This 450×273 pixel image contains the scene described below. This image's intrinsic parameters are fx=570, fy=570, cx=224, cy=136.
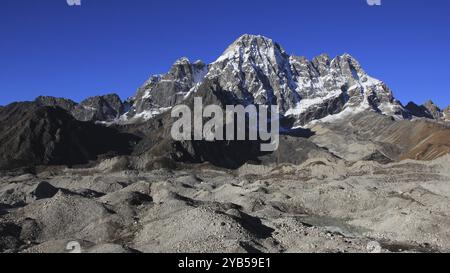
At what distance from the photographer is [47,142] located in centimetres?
17725

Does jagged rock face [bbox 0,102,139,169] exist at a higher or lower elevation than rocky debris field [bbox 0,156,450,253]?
higher

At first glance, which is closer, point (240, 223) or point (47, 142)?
point (240, 223)

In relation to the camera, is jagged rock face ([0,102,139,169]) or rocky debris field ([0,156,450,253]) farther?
jagged rock face ([0,102,139,169])

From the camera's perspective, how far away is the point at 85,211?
4719cm

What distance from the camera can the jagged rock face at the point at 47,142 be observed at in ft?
561

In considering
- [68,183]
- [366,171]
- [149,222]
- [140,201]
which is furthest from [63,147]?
[149,222]

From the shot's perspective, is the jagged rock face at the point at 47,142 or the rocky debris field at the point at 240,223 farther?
the jagged rock face at the point at 47,142

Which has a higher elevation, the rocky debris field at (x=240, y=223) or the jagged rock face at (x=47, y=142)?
the jagged rock face at (x=47, y=142)

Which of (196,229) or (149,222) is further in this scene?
(149,222)

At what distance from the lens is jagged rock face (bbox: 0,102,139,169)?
171 m

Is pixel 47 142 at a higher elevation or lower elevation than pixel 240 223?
higher
